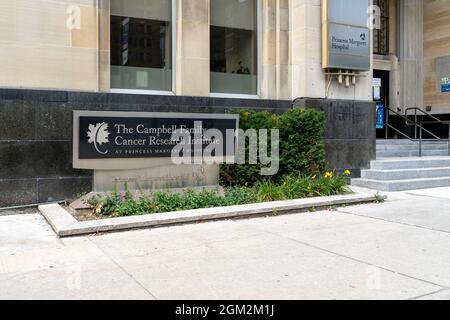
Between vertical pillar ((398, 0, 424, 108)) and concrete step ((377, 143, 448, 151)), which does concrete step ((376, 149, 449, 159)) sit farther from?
vertical pillar ((398, 0, 424, 108))

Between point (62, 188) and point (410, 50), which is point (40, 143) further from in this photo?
point (410, 50)

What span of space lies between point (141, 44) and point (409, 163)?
6459mm

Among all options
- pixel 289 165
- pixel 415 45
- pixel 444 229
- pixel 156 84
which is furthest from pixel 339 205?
pixel 415 45

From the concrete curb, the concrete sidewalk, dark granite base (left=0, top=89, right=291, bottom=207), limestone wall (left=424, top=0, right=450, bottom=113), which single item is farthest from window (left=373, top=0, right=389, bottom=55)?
dark granite base (left=0, top=89, right=291, bottom=207)

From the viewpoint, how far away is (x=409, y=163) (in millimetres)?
11336

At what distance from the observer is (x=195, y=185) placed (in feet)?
29.2

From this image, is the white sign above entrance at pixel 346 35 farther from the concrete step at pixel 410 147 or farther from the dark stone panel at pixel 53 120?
the dark stone panel at pixel 53 120

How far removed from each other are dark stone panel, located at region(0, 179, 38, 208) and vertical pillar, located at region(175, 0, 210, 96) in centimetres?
316

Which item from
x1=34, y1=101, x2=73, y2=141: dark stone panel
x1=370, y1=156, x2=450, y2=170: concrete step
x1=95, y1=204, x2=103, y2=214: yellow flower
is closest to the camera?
x1=95, y1=204, x2=103, y2=214: yellow flower

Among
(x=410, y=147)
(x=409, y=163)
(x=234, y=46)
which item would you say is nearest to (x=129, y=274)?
(x=234, y=46)

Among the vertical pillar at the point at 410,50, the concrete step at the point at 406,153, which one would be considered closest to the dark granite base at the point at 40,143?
the concrete step at the point at 406,153

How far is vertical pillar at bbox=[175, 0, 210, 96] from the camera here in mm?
9500
